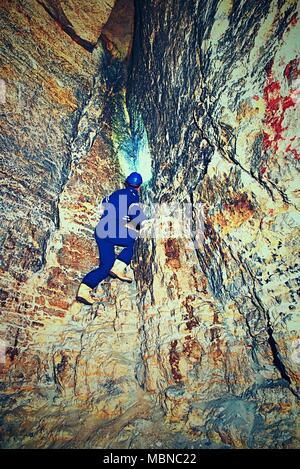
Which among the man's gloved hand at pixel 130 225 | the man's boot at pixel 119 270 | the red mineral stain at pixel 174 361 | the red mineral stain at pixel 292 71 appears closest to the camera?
the red mineral stain at pixel 292 71

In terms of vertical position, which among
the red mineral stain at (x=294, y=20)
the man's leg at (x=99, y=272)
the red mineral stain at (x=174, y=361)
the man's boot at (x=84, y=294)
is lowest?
the red mineral stain at (x=174, y=361)

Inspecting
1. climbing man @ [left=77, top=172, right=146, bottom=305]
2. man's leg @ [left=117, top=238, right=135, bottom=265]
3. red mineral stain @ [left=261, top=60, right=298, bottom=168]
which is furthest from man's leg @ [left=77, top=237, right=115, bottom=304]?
red mineral stain @ [left=261, top=60, right=298, bottom=168]

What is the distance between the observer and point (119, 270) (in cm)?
387

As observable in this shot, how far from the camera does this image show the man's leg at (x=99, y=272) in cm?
367

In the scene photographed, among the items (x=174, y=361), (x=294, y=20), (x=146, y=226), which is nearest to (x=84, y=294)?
(x=146, y=226)

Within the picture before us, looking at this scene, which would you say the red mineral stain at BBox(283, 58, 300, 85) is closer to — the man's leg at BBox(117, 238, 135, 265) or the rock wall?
the rock wall

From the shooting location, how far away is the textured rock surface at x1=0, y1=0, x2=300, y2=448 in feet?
8.63

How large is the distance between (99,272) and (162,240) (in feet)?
3.02

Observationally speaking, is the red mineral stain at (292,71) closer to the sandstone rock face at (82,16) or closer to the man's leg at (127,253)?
the man's leg at (127,253)

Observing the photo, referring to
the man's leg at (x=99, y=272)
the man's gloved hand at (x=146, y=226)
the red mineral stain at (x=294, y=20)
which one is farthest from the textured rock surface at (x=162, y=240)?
the man's leg at (x=99, y=272)

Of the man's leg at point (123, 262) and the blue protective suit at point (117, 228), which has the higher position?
the blue protective suit at point (117, 228)

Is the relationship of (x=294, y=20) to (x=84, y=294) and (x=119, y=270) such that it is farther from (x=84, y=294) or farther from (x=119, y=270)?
(x=84, y=294)

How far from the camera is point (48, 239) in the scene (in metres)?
3.94

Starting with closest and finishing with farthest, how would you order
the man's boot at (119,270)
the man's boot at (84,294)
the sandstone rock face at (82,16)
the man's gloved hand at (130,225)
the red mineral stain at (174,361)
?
1. the red mineral stain at (174,361)
2. the man's boot at (84,294)
3. the man's boot at (119,270)
4. the man's gloved hand at (130,225)
5. the sandstone rock face at (82,16)
